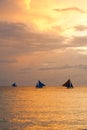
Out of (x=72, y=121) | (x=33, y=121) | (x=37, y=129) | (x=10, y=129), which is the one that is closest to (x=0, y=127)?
(x=10, y=129)

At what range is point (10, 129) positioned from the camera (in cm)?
5750

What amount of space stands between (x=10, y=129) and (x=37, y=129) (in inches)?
181

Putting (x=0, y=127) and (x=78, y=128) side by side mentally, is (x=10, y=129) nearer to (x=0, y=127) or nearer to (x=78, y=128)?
(x=0, y=127)

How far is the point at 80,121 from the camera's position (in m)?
68.9

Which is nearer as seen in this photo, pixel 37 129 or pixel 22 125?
pixel 37 129

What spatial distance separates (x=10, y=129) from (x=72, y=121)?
1644 centimetres

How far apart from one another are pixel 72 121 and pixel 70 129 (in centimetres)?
1073

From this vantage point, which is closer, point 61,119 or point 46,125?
point 46,125

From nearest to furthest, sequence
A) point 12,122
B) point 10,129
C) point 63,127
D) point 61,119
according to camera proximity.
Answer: point 10,129
point 63,127
point 12,122
point 61,119

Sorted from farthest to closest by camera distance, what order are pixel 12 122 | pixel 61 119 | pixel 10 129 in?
pixel 61 119, pixel 12 122, pixel 10 129

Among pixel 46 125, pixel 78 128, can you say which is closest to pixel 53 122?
pixel 46 125

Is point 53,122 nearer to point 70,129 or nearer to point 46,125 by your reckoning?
point 46,125

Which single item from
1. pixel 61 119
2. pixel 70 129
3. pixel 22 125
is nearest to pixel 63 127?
pixel 70 129

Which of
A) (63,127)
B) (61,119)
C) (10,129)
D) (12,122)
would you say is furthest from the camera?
(61,119)
